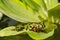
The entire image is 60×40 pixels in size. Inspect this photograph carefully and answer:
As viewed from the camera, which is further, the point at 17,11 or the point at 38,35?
the point at 17,11

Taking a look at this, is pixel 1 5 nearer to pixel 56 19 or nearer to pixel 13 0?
pixel 13 0

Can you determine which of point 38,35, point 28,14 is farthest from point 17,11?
point 38,35

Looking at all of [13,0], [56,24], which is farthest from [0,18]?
[56,24]

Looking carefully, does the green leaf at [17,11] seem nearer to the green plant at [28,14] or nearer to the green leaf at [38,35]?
the green plant at [28,14]

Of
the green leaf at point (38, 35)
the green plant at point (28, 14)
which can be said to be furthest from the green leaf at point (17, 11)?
the green leaf at point (38, 35)

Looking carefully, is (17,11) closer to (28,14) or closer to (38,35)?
(28,14)
